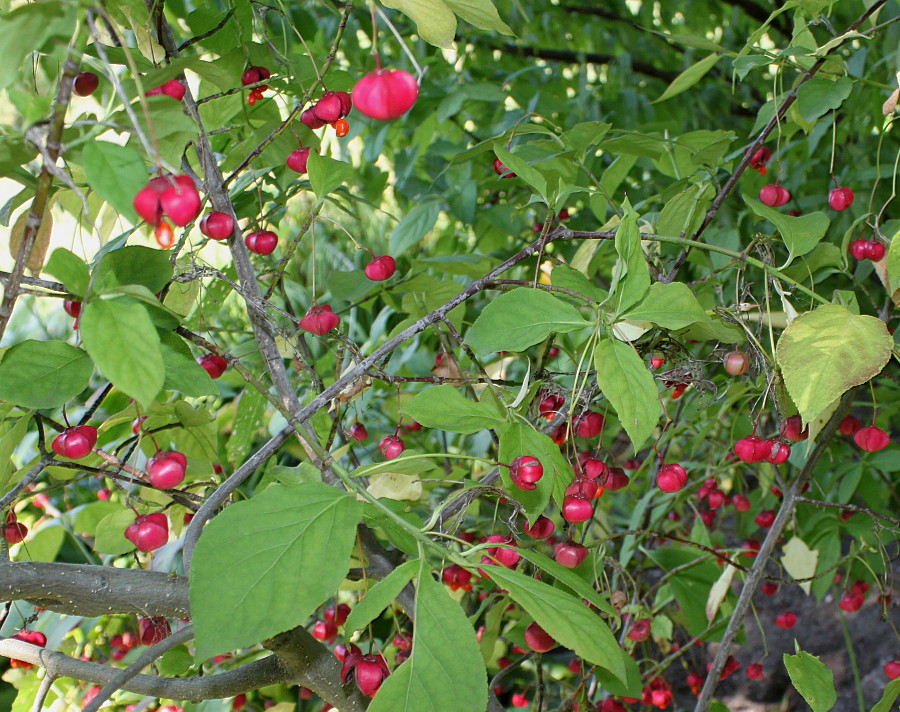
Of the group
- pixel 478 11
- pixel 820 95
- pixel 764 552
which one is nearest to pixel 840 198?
pixel 820 95

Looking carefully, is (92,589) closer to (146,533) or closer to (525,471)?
(146,533)

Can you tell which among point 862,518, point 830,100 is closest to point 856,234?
point 862,518

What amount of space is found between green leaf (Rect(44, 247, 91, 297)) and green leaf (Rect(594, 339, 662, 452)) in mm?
353

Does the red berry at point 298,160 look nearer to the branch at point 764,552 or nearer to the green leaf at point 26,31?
the green leaf at point 26,31

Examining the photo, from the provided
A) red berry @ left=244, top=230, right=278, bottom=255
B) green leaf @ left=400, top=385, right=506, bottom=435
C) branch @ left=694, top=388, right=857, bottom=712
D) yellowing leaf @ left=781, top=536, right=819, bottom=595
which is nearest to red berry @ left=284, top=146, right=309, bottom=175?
red berry @ left=244, top=230, right=278, bottom=255

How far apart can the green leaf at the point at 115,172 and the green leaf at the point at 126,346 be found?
0.21ft

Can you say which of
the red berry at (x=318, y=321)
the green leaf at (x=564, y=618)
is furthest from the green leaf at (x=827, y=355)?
the red berry at (x=318, y=321)

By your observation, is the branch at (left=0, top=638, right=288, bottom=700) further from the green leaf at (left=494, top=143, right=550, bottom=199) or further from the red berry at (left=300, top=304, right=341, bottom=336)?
the green leaf at (left=494, top=143, right=550, bottom=199)

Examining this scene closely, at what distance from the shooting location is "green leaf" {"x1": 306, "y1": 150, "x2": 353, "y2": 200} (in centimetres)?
72

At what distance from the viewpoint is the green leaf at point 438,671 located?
495 mm

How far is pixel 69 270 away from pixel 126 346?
9cm

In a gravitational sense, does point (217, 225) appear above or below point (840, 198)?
above

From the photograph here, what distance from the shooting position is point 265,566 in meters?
0.49

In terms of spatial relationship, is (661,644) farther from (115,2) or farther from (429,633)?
(115,2)
